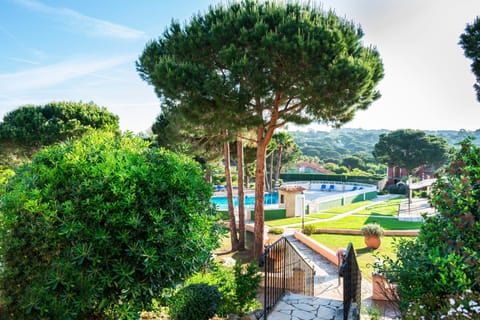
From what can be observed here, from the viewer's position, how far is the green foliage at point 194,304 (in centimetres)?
425

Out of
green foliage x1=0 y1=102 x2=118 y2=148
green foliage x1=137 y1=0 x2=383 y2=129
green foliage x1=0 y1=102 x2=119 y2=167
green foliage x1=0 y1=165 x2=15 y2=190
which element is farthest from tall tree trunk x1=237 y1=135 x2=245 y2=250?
green foliage x1=0 y1=102 x2=119 y2=167

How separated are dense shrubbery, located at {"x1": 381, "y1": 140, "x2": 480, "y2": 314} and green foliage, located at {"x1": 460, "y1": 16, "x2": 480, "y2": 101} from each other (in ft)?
23.8

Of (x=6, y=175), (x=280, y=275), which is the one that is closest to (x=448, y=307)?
(x=280, y=275)

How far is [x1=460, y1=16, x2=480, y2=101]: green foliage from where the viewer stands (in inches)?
343

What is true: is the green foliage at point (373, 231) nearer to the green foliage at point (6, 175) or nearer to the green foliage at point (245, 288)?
the green foliage at point (245, 288)

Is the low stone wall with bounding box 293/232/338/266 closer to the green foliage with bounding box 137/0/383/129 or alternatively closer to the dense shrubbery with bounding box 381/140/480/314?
the green foliage with bounding box 137/0/383/129

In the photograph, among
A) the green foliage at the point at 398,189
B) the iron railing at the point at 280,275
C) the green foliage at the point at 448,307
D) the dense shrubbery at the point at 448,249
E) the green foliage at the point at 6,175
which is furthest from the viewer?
the green foliage at the point at 398,189

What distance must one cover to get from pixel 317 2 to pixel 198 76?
4.30 m

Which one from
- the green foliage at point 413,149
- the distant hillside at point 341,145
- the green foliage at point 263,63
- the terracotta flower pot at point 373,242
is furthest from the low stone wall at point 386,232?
the distant hillside at point 341,145

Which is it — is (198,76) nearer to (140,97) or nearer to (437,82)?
(140,97)

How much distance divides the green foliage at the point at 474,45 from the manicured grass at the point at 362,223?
9153mm

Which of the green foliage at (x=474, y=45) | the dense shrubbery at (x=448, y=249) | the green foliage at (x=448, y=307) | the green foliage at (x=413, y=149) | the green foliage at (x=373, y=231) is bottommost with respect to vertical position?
the green foliage at (x=373, y=231)

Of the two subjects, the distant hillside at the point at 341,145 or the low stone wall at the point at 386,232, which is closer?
the low stone wall at the point at 386,232

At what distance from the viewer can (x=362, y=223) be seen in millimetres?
17812
